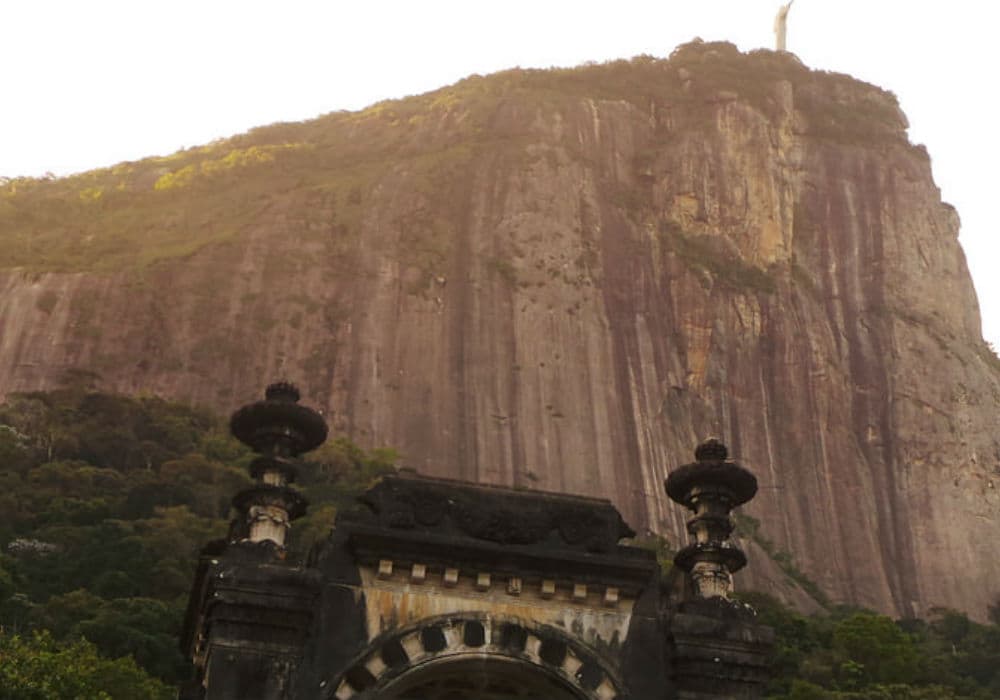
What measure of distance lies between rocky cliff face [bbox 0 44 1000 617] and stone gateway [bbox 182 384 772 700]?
6403 centimetres

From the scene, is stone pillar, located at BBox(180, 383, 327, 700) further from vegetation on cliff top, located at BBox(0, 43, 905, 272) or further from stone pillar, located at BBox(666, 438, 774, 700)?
vegetation on cliff top, located at BBox(0, 43, 905, 272)

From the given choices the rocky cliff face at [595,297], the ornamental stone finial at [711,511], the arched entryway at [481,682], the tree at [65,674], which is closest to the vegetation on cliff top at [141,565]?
the tree at [65,674]

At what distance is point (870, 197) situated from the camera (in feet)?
335

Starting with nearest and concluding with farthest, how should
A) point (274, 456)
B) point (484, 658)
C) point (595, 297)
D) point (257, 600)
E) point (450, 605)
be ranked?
point (257, 600) → point (484, 658) → point (450, 605) → point (274, 456) → point (595, 297)

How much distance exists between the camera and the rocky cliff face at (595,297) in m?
83.1

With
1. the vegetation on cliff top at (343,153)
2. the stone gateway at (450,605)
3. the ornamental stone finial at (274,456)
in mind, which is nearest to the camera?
the stone gateway at (450,605)

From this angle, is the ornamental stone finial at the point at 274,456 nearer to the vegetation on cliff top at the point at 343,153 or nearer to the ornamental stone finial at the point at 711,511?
the ornamental stone finial at the point at 711,511

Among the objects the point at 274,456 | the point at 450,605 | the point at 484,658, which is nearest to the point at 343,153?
the point at 274,456

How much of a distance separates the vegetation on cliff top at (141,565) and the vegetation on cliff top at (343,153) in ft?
60.5

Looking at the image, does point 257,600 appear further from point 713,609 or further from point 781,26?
point 781,26

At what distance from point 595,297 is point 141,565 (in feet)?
140

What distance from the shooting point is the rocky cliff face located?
3270 inches

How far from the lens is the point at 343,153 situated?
104500 mm

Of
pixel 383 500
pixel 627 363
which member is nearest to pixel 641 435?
pixel 627 363
